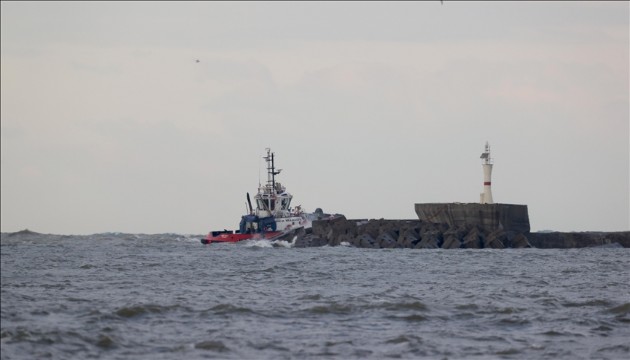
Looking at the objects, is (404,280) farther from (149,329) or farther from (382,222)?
(382,222)

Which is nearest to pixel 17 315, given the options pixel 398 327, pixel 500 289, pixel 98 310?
pixel 98 310

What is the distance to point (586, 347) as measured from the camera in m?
17.1

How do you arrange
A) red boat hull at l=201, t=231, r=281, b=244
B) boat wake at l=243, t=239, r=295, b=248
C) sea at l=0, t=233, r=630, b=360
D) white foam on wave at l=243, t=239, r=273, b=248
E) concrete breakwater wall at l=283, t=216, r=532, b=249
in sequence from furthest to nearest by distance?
red boat hull at l=201, t=231, r=281, b=244
white foam on wave at l=243, t=239, r=273, b=248
boat wake at l=243, t=239, r=295, b=248
concrete breakwater wall at l=283, t=216, r=532, b=249
sea at l=0, t=233, r=630, b=360

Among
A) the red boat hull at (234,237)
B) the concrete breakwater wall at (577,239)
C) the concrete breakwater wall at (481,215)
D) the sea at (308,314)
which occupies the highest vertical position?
the concrete breakwater wall at (481,215)

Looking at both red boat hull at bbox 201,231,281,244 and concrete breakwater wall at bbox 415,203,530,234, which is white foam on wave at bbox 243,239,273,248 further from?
concrete breakwater wall at bbox 415,203,530,234

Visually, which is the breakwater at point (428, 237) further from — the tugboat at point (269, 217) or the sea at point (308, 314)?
the sea at point (308, 314)

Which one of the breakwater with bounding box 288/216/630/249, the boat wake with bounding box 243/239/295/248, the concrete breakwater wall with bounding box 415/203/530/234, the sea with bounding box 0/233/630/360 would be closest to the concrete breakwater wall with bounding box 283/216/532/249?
the breakwater with bounding box 288/216/630/249

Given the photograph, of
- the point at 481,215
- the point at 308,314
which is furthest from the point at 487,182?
the point at 308,314

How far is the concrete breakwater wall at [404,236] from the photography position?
58875 mm

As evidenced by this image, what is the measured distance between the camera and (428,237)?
196ft

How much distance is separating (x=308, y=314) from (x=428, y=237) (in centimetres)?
3978

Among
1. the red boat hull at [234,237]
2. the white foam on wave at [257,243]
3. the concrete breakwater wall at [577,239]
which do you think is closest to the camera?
the white foam on wave at [257,243]

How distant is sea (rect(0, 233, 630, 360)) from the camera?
16062mm

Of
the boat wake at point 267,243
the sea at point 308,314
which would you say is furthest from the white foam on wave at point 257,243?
the sea at point 308,314
